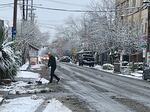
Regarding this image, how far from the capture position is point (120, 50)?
6812 centimetres

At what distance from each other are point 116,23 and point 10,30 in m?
37.4

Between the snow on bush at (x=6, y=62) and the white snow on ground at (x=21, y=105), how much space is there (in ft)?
24.6

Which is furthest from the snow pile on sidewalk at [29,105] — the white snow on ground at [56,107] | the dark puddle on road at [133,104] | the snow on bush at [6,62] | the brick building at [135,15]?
the brick building at [135,15]

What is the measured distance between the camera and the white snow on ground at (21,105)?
588 inches

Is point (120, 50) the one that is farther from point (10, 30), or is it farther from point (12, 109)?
point (12, 109)

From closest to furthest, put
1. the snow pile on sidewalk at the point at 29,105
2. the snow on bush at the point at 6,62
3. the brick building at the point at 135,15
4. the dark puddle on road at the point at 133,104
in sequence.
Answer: the snow pile on sidewalk at the point at 29,105 < the dark puddle on road at the point at 133,104 < the snow on bush at the point at 6,62 < the brick building at the point at 135,15

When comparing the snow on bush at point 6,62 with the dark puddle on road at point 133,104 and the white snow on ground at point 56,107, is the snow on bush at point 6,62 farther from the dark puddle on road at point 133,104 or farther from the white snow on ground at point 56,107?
the white snow on ground at point 56,107

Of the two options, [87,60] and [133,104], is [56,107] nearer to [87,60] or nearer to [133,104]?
[133,104]

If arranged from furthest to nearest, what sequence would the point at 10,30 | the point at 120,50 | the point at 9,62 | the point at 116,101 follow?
the point at 120,50 → the point at 10,30 → the point at 9,62 → the point at 116,101

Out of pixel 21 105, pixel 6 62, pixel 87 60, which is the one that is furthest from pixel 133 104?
pixel 87 60

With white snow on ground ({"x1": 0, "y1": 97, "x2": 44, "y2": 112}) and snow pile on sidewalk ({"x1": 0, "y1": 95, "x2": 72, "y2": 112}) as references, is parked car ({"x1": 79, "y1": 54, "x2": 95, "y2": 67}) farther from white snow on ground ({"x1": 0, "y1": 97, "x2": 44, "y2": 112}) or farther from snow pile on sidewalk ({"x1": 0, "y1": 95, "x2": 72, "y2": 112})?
white snow on ground ({"x1": 0, "y1": 97, "x2": 44, "y2": 112})

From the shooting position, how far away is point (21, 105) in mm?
16094

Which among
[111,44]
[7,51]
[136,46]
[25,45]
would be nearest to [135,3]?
[111,44]

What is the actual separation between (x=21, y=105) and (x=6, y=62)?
33.0 ft
